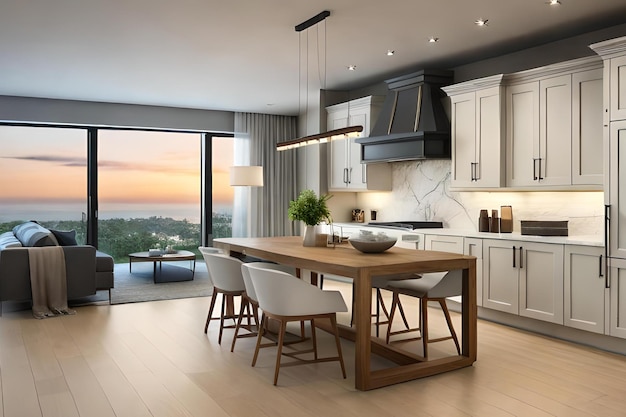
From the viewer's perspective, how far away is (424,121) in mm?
6016

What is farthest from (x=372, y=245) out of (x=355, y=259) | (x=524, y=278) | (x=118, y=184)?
(x=118, y=184)

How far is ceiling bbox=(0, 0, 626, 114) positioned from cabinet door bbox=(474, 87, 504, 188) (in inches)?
20.8

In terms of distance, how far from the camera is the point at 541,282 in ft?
15.2

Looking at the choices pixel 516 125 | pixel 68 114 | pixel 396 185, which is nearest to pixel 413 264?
pixel 516 125

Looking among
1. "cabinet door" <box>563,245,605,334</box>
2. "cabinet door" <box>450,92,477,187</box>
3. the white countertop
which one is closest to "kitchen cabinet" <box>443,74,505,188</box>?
"cabinet door" <box>450,92,477,187</box>

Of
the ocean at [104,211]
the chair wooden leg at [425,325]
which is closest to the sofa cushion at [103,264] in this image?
the ocean at [104,211]

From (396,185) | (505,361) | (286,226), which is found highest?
(396,185)

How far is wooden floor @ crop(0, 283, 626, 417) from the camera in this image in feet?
9.96

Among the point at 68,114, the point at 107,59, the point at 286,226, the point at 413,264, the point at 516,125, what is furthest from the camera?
the point at 286,226

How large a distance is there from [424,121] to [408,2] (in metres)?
1.97

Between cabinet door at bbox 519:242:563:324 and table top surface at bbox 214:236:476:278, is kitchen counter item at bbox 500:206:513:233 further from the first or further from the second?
table top surface at bbox 214:236:476:278

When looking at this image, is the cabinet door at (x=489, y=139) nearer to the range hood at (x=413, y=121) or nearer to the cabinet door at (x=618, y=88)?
the range hood at (x=413, y=121)

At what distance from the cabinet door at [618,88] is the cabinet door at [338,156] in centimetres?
370

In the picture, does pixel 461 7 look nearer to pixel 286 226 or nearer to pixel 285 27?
pixel 285 27
